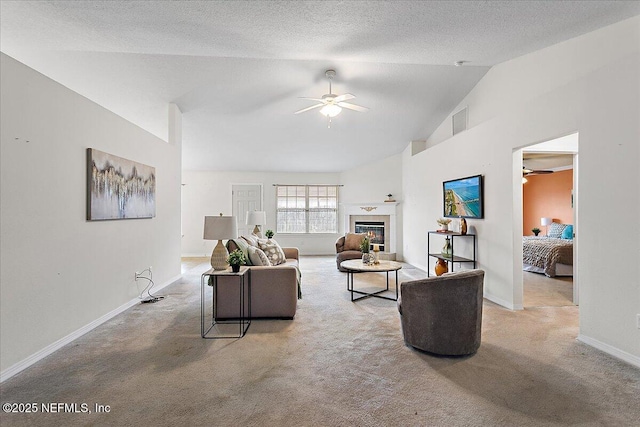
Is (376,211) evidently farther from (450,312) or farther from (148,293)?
(450,312)

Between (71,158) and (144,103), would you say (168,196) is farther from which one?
(71,158)

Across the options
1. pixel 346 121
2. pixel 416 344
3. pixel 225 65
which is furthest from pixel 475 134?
pixel 225 65

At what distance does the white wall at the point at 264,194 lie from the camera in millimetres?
8508

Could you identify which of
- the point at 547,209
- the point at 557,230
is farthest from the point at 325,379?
the point at 547,209

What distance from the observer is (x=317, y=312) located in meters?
3.83

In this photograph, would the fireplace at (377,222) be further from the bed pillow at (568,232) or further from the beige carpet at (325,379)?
the beige carpet at (325,379)

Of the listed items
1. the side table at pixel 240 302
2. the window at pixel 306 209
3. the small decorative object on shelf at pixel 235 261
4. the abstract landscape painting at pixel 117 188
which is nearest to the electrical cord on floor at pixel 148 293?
the abstract landscape painting at pixel 117 188

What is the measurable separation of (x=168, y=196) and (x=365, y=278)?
3.69 meters

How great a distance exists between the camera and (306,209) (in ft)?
29.1

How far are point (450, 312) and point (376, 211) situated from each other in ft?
18.5

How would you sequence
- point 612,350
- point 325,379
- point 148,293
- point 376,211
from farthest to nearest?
point 376,211, point 148,293, point 612,350, point 325,379

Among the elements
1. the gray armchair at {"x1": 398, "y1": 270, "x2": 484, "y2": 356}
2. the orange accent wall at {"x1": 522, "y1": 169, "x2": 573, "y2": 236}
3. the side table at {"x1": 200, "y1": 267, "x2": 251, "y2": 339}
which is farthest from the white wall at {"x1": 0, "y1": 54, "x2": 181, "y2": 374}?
the orange accent wall at {"x1": 522, "y1": 169, "x2": 573, "y2": 236}

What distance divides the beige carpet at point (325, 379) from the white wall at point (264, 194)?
5.28 metres

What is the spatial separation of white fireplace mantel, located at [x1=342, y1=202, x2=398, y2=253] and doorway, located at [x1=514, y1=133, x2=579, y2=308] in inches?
110
